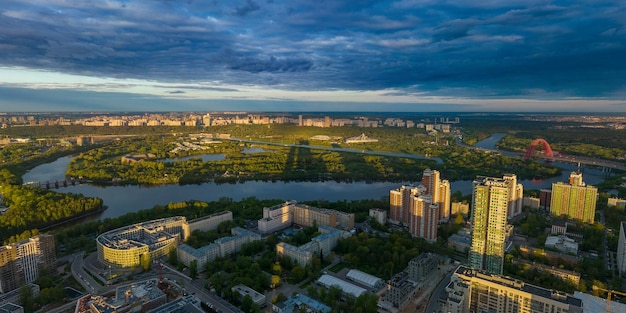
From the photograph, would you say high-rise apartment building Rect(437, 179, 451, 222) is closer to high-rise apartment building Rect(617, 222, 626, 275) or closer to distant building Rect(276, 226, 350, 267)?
distant building Rect(276, 226, 350, 267)

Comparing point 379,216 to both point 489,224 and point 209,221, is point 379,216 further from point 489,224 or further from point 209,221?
point 209,221

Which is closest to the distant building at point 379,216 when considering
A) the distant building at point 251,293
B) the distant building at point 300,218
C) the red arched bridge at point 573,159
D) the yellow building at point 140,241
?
the distant building at point 300,218

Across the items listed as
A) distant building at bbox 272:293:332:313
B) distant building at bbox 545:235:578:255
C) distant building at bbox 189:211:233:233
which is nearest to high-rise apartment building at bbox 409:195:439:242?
distant building at bbox 545:235:578:255

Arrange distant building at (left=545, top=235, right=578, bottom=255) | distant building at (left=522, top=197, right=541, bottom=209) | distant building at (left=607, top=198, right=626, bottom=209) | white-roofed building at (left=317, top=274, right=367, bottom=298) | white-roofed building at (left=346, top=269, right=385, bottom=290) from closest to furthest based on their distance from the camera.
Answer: white-roofed building at (left=317, top=274, right=367, bottom=298), white-roofed building at (left=346, top=269, right=385, bottom=290), distant building at (left=545, top=235, right=578, bottom=255), distant building at (left=607, top=198, right=626, bottom=209), distant building at (left=522, top=197, right=541, bottom=209)

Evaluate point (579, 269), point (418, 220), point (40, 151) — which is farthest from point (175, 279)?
point (40, 151)

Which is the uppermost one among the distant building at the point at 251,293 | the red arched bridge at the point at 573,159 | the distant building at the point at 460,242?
the red arched bridge at the point at 573,159

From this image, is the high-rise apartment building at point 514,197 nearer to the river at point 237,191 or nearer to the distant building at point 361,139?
the river at point 237,191

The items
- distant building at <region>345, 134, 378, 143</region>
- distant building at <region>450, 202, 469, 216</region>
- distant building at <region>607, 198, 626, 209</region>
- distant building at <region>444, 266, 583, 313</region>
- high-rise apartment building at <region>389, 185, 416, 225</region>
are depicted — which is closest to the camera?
distant building at <region>444, 266, 583, 313</region>
